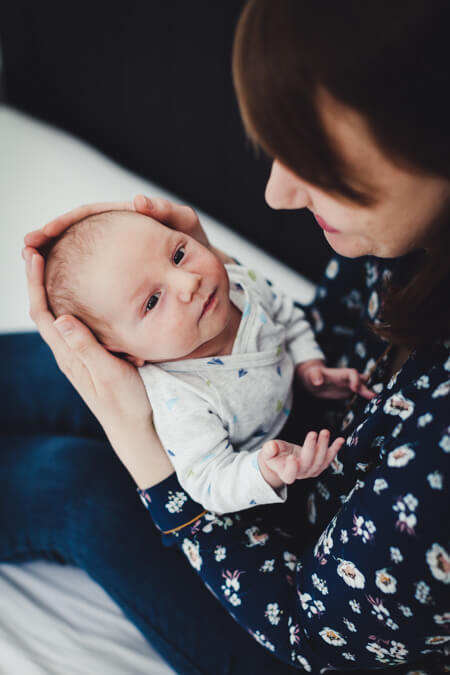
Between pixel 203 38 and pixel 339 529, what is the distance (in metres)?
1.36

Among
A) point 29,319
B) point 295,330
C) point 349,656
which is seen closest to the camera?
point 349,656

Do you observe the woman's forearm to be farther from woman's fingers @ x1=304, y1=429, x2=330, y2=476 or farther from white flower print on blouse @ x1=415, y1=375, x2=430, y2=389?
white flower print on blouse @ x1=415, y1=375, x2=430, y2=389

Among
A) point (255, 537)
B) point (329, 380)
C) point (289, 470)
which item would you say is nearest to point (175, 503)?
point (255, 537)

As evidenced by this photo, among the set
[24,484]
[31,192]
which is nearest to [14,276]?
[31,192]

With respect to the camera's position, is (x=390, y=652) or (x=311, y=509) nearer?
(x=390, y=652)

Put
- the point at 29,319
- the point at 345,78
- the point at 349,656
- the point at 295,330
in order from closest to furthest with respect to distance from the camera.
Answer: the point at 345,78
the point at 349,656
the point at 295,330
the point at 29,319

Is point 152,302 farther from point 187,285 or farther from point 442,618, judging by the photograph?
point 442,618

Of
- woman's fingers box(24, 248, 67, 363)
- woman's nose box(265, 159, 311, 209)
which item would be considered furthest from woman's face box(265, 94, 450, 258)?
woman's fingers box(24, 248, 67, 363)

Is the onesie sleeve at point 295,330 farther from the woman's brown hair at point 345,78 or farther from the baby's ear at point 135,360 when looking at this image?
the woman's brown hair at point 345,78

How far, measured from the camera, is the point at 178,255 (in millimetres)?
825

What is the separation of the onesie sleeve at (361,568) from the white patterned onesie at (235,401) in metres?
0.09

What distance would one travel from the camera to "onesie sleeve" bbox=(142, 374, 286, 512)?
70cm

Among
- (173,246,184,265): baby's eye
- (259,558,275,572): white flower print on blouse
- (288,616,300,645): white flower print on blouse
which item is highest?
(173,246,184,265): baby's eye

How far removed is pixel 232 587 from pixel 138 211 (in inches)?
23.4
